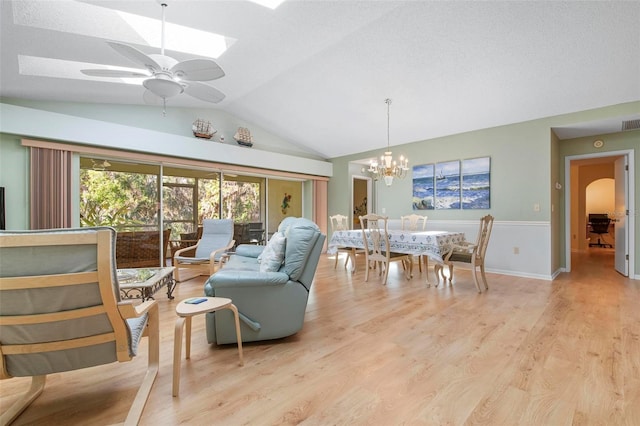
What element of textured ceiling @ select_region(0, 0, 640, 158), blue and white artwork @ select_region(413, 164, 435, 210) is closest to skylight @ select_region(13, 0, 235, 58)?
textured ceiling @ select_region(0, 0, 640, 158)

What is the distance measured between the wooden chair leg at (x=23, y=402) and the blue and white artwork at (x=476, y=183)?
587 cm

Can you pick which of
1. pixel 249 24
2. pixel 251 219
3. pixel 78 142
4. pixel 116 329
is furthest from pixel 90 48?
pixel 251 219

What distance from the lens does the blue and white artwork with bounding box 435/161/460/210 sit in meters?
5.51

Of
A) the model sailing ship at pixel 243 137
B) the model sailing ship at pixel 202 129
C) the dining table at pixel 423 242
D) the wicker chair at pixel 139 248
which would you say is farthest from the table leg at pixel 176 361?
the model sailing ship at pixel 243 137

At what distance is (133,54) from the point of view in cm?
213

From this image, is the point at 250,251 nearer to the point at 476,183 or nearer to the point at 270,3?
the point at 270,3

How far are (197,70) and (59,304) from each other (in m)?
1.94

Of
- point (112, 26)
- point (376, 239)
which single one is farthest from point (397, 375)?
point (112, 26)

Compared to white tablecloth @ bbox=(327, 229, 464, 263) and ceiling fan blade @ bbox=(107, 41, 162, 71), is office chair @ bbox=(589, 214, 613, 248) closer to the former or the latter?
white tablecloth @ bbox=(327, 229, 464, 263)

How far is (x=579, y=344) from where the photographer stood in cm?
220

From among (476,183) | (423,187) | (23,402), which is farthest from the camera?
(423,187)

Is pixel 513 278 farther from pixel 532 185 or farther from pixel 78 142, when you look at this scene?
pixel 78 142

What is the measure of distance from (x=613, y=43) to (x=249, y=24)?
12.9 feet

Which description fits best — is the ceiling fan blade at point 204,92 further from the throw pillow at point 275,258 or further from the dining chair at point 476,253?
the dining chair at point 476,253
